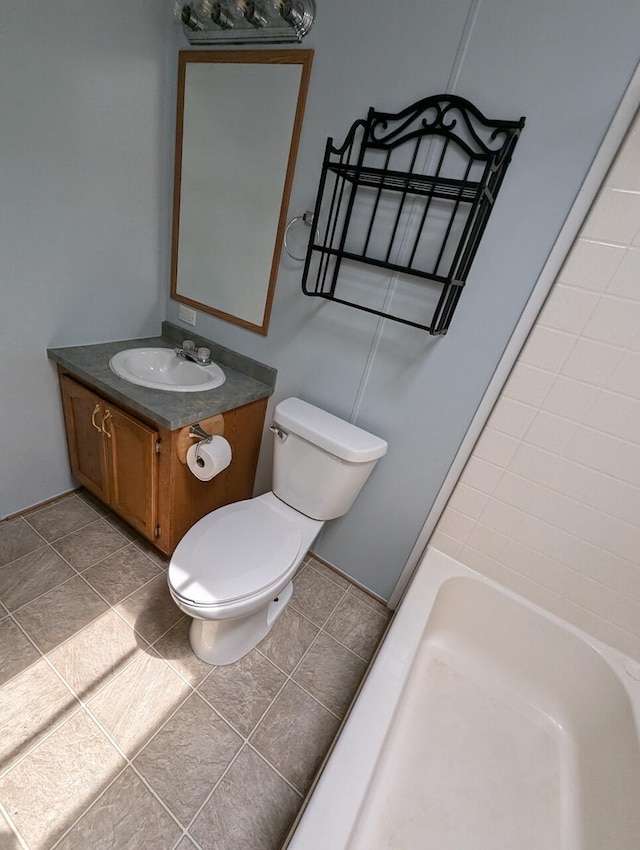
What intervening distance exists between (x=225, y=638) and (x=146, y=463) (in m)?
0.68

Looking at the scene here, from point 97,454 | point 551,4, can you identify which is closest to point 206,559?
point 97,454

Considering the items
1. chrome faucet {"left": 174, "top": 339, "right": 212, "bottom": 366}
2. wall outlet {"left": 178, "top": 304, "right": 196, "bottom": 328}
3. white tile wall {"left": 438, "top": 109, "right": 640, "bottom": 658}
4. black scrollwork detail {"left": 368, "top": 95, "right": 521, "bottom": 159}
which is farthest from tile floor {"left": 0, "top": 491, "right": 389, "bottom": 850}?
black scrollwork detail {"left": 368, "top": 95, "right": 521, "bottom": 159}

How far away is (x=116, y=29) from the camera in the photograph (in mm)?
1204

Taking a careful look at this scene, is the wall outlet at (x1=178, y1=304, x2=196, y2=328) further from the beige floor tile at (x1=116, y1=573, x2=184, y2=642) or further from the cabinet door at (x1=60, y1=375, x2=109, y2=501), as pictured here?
the beige floor tile at (x1=116, y1=573, x2=184, y2=642)

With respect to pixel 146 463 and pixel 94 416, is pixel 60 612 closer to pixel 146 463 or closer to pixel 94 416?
pixel 146 463

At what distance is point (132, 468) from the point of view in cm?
140

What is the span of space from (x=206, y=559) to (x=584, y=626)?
1257 millimetres

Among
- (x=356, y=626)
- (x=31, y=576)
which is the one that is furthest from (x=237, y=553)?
(x=31, y=576)

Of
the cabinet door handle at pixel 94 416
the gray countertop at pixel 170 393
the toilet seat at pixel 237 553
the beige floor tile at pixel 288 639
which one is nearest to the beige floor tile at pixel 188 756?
the beige floor tile at pixel 288 639

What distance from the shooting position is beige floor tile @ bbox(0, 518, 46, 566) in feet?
4.75

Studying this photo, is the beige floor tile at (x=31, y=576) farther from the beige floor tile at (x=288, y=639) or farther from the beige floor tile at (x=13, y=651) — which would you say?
the beige floor tile at (x=288, y=639)

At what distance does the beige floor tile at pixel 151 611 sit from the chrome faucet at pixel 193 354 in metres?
0.94

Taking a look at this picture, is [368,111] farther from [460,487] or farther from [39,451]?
[39,451]

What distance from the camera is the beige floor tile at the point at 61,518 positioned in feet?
5.19
